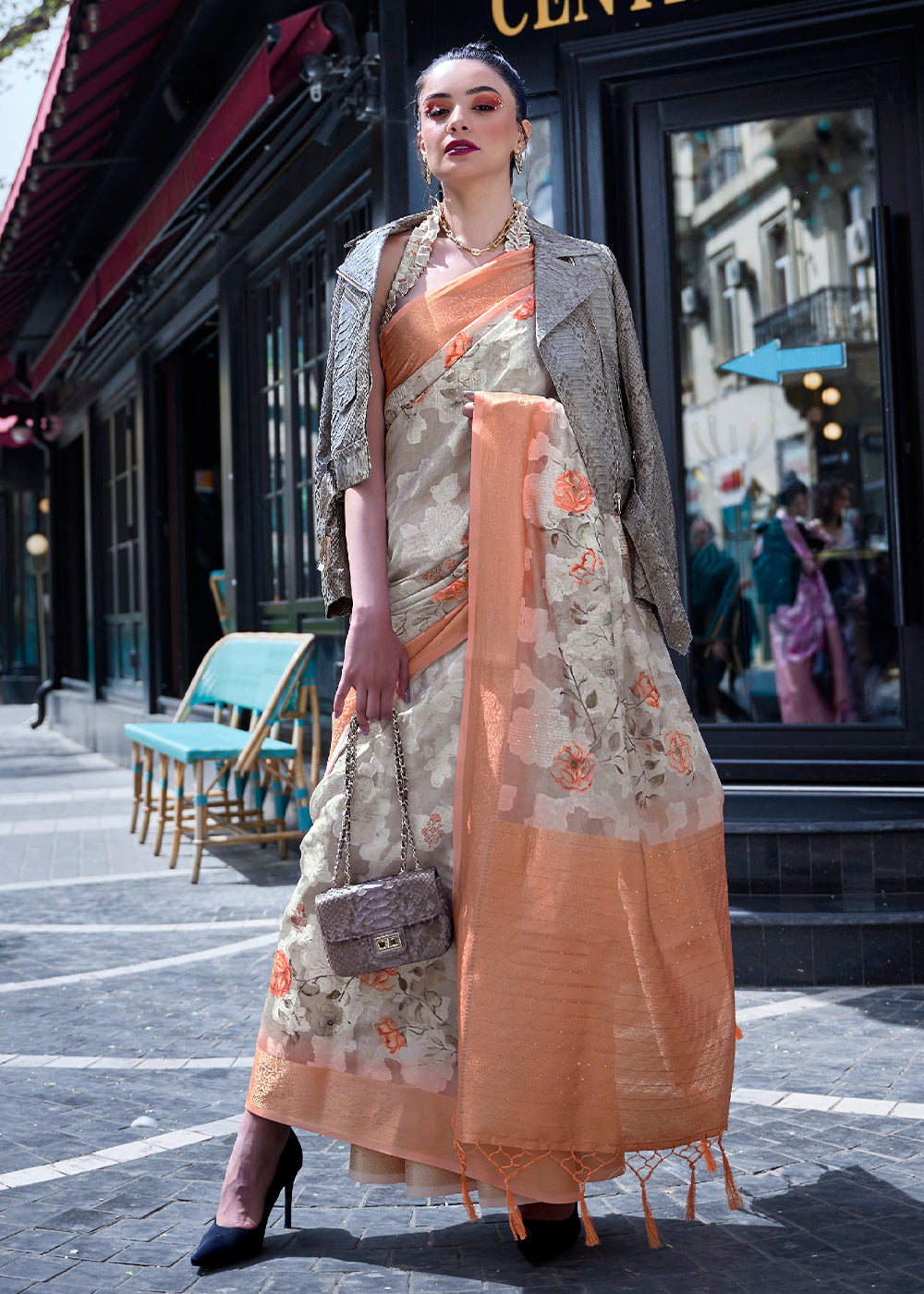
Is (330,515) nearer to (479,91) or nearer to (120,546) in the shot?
(479,91)

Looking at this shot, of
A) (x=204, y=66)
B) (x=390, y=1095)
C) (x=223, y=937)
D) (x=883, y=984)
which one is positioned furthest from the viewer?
(x=204, y=66)

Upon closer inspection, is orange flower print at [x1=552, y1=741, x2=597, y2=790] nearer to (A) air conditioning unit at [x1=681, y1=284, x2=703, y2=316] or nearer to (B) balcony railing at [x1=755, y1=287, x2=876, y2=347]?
(B) balcony railing at [x1=755, y1=287, x2=876, y2=347]

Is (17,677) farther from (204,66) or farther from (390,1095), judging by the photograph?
(390,1095)

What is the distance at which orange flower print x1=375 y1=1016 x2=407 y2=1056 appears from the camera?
2.22m

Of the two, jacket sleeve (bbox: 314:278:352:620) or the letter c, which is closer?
jacket sleeve (bbox: 314:278:352:620)

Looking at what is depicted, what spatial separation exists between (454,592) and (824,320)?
378cm

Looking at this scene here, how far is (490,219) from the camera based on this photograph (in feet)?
7.95

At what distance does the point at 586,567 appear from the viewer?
231cm

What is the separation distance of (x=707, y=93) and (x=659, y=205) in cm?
45

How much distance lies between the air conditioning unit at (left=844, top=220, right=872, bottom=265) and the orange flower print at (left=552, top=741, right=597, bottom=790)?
12.8 feet

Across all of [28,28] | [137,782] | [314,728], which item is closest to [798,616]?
[314,728]

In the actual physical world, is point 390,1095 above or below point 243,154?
below

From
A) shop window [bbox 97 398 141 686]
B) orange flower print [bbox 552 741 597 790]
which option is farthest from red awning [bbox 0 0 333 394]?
orange flower print [bbox 552 741 597 790]

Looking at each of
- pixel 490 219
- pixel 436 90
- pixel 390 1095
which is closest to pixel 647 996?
pixel 390 1095
